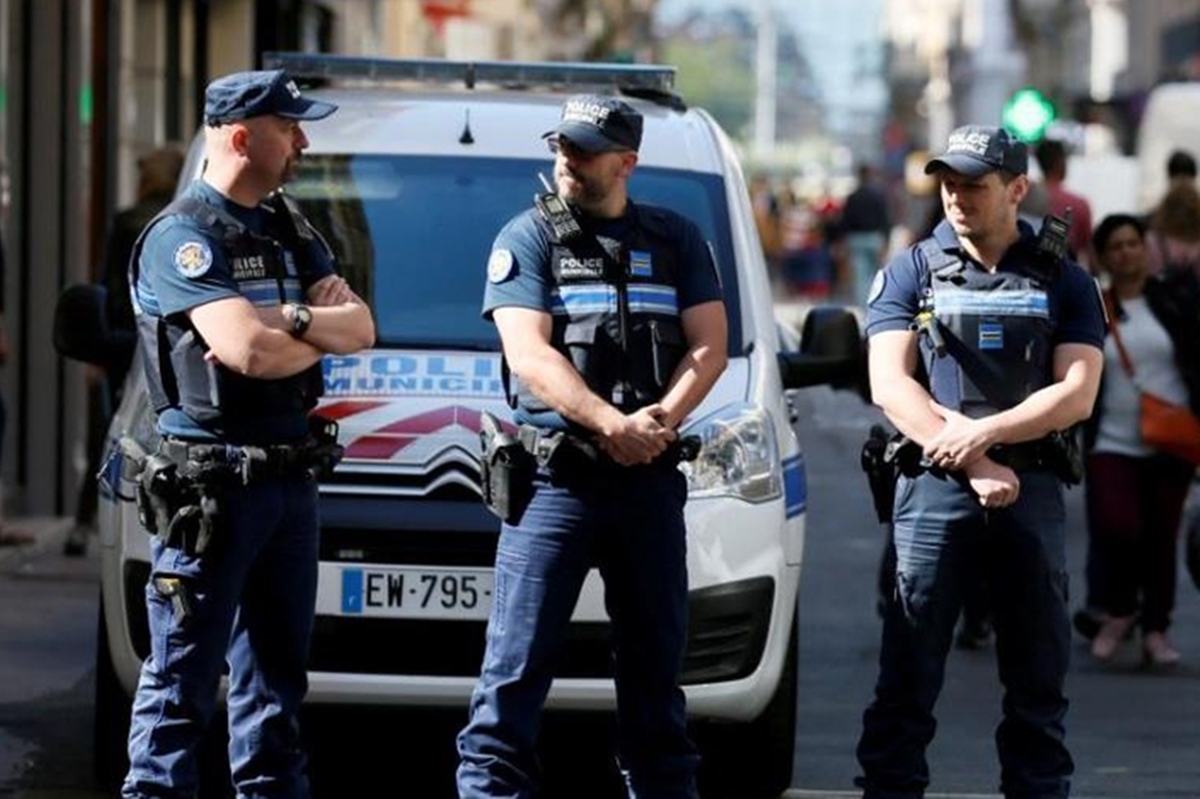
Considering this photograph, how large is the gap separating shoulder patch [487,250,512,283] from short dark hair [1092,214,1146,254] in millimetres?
5246

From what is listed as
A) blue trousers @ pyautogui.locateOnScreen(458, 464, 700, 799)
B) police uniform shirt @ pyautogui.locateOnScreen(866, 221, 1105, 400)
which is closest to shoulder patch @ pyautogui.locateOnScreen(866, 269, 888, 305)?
police uniform shirt @ pyautogui.locateOnScreen(866, 221, 1105, 400)

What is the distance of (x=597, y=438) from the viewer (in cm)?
712

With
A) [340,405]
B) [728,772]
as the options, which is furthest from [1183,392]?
[340,405]

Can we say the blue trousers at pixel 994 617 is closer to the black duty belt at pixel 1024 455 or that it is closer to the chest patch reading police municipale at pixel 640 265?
the black duty belt at pixel 1024 455

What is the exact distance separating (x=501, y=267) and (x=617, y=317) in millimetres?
292

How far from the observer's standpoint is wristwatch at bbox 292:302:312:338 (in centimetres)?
693

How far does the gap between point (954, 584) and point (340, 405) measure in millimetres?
1868

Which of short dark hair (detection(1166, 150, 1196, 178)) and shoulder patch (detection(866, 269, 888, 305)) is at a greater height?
shoulder patch (detection(866, 269, 888, 305))

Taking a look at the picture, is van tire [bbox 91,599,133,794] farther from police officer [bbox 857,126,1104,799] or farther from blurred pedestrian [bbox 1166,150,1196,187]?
blurred pedestrian [bbox 1166,150,1196,187]

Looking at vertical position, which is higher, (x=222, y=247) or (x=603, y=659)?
(x=222, y=247)

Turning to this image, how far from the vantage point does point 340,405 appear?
8578 mm

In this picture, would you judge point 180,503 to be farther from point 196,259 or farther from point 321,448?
point 196,259

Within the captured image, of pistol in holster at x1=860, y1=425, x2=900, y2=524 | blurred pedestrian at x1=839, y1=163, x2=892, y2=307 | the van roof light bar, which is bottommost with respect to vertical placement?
Result: blurred pedestrian at x1=839, y1=163, x2=892, y2=307

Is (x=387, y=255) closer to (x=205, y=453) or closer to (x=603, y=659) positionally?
(x=603, y=659)
